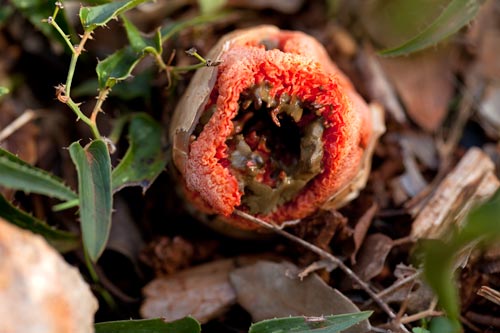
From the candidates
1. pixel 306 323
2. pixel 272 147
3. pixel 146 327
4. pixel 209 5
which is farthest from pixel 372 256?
pixel 209 5

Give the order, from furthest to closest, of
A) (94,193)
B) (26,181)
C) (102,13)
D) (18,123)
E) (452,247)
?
1. (18,123)
2. (102,13)
3. (94,193)
4. (26,181)
5. (452,247)

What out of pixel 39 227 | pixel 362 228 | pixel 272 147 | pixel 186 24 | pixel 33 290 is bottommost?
pixel 39 227

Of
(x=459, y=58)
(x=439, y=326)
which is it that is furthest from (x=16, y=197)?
(x=459, y=58)

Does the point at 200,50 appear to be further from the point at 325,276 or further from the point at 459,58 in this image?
the point at 459,58

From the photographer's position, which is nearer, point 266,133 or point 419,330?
point 419,330

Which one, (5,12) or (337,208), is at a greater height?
(5,12)

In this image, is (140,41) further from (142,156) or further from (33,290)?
(33,290)

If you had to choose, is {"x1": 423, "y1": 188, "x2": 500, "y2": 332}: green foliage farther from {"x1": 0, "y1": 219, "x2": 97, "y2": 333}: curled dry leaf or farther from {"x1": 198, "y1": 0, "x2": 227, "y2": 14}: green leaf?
{"x1": 198, "y1": 0, "x2": 227, "y2": 14}: green leaf
